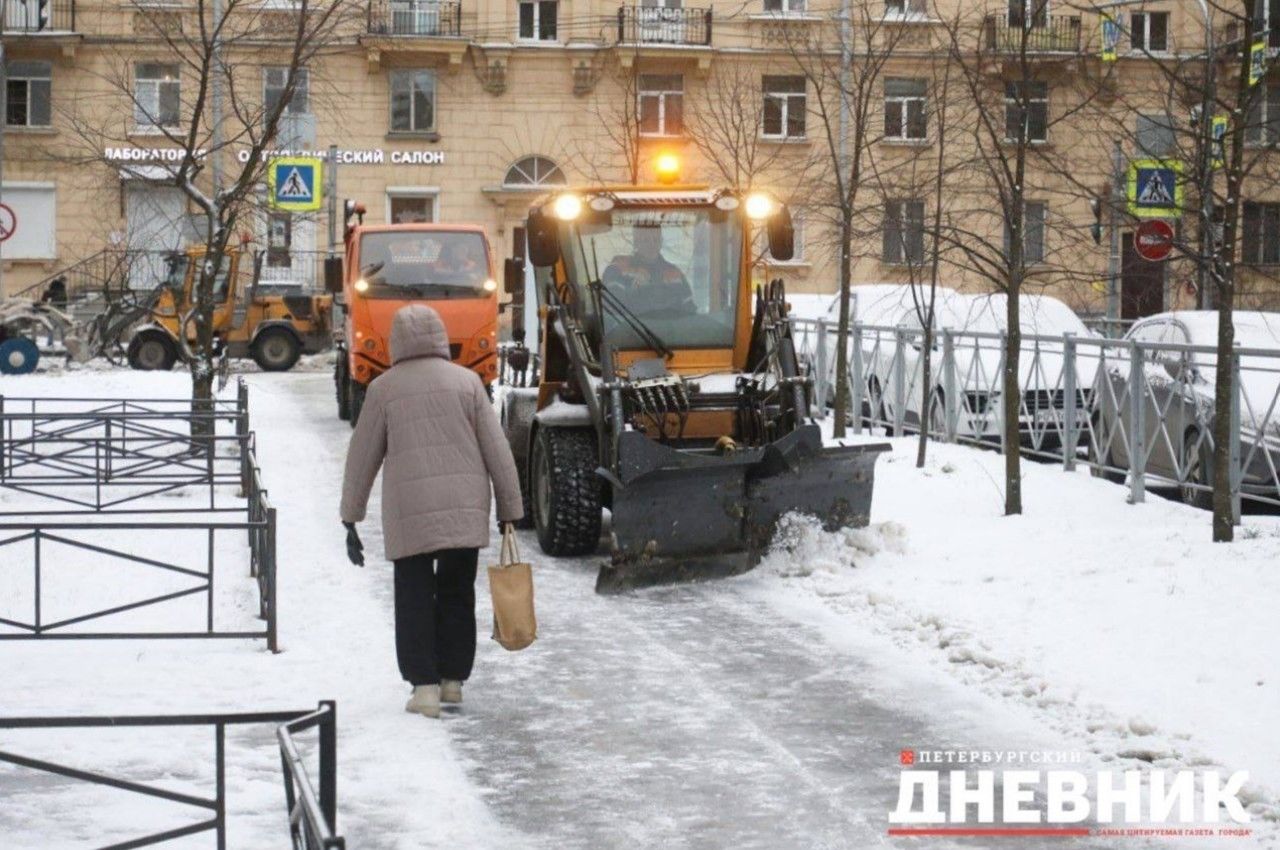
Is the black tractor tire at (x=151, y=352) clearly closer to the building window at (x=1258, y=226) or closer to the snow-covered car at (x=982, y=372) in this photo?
the snow-covered car at (x=982, y=372)

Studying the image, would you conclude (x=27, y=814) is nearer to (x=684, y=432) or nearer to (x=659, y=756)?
(x=659, y=756)

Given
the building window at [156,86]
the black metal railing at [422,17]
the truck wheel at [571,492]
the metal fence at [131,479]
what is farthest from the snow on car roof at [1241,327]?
the black metal railing at [422,17]

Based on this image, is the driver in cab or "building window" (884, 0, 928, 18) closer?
the driver in cab

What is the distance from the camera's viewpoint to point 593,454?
13227 mm

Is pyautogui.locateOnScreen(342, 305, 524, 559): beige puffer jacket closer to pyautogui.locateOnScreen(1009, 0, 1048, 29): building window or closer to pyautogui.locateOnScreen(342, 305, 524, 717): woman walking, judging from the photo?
pyautogui.locateOnScreen(342, 305, 524, 717): woman walking

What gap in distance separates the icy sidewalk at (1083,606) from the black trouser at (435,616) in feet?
7.77

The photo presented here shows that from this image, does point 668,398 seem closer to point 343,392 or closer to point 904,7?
point 904,7

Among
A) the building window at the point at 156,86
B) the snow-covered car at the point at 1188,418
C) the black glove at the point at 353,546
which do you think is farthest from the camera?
the building window at the point at 156,86

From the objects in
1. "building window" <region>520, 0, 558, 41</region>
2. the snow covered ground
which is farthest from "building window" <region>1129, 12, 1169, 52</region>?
the snow covered ground

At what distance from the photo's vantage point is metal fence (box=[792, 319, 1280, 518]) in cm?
1370

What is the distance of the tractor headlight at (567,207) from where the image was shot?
13.8 metres

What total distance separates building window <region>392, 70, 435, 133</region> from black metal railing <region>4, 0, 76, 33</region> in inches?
290

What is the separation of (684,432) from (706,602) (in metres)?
2.00

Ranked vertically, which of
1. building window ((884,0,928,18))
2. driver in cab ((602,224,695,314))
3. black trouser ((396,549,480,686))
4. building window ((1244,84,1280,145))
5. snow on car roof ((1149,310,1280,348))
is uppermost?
building window ((884,0,928,18))
